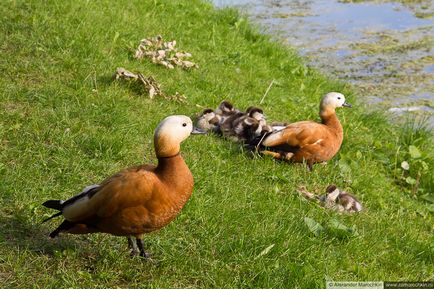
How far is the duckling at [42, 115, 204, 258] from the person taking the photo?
3953mm

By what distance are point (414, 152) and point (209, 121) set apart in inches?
99.1

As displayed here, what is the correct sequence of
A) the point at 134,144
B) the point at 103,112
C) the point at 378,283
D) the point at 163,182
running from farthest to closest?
the point at 103,112, the point at 134,144, the point at 378,283, the point at 163,182

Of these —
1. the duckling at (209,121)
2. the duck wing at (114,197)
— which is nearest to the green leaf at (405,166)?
the duckling at (209,121)

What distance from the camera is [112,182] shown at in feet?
13.3

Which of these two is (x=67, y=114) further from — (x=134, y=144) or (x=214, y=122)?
(x=214, y=122)

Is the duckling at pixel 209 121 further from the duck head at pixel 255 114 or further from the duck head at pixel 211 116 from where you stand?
the duck head at pixel 255 114

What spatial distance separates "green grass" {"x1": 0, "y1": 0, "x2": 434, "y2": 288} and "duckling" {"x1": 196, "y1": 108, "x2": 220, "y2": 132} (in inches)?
4.6

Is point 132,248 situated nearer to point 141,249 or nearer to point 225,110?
point 141,249

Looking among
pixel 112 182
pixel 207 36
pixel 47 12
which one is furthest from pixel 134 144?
pixel 207 36

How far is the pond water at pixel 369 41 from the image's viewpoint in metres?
9.73

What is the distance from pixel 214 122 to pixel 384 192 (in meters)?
1.83

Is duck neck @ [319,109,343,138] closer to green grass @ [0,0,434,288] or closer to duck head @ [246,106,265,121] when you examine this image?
green grass @ [0,0,434,288]

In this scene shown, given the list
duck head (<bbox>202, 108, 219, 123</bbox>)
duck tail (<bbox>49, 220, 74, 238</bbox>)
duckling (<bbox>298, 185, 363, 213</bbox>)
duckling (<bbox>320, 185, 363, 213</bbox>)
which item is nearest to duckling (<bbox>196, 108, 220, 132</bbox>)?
duck head (<bbox>202, 108, 219, 123</bbox>)

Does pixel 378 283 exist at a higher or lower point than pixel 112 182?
lower
